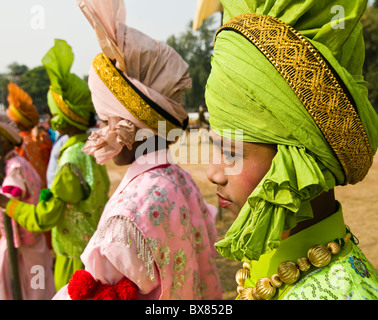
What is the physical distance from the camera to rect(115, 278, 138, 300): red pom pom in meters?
1.82

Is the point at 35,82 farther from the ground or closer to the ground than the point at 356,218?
farther from the ground

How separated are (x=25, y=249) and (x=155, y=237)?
2904mm

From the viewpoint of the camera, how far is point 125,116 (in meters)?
2.27

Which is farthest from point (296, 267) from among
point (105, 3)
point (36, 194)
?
point (36, 194)

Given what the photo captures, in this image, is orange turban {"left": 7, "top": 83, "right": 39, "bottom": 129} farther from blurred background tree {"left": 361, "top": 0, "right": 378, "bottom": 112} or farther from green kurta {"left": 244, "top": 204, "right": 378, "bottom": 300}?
blurred background tree {"left": 361, "top": 0, "right": 378, "bottom": 112}

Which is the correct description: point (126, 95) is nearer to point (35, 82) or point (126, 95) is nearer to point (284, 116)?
point (284, 116)

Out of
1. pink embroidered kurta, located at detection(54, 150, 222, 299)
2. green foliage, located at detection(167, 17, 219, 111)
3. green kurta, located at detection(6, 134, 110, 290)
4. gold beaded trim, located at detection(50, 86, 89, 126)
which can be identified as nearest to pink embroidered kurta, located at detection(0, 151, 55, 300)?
green kurta, located at detection(6, 134, 110, 290)

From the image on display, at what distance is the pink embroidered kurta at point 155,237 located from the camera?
1.88m

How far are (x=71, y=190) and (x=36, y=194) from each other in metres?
1.16

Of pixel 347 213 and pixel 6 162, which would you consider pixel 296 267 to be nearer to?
pixel 6 162

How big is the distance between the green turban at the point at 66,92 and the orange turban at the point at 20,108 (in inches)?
89.9

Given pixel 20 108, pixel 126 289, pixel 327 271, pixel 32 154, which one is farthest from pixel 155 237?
pixel 32 154

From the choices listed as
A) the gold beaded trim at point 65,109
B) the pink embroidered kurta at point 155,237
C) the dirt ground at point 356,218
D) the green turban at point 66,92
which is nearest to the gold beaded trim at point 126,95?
the pink embroidered kurta at point 155,237

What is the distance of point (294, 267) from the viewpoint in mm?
1300
